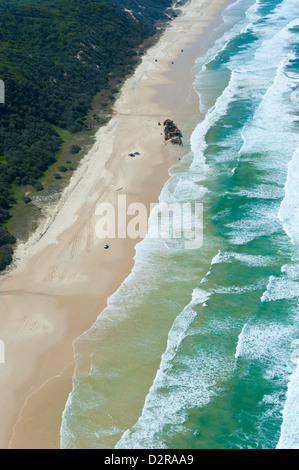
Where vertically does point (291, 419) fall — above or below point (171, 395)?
below

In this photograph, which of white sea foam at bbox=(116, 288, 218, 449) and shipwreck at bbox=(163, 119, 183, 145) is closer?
white sea foam at bbox=(116, 288, 218, 449)

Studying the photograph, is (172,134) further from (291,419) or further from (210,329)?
(291,419)

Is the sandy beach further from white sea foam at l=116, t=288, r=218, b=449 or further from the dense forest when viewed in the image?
white sea foam at l=116, t=288, r=218, b=449

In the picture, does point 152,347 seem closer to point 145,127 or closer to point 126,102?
point 145,127

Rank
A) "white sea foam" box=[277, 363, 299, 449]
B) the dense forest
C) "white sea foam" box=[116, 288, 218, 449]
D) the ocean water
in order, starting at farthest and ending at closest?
the dense forest
the ocean water
"white sea foam" box=[116, 288, 218, 449]
"white sea foam" box=[277, 363, 299, 449]

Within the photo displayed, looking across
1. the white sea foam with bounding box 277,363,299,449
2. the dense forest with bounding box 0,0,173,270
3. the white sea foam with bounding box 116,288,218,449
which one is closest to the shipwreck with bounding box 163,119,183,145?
the dense forest with bounding box 0,0,173,270

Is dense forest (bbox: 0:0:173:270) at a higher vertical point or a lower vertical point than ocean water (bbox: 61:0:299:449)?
higher

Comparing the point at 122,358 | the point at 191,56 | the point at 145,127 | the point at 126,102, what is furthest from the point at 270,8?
the point at 122,358

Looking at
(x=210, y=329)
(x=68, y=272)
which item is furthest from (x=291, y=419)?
(x=68, y=272)
